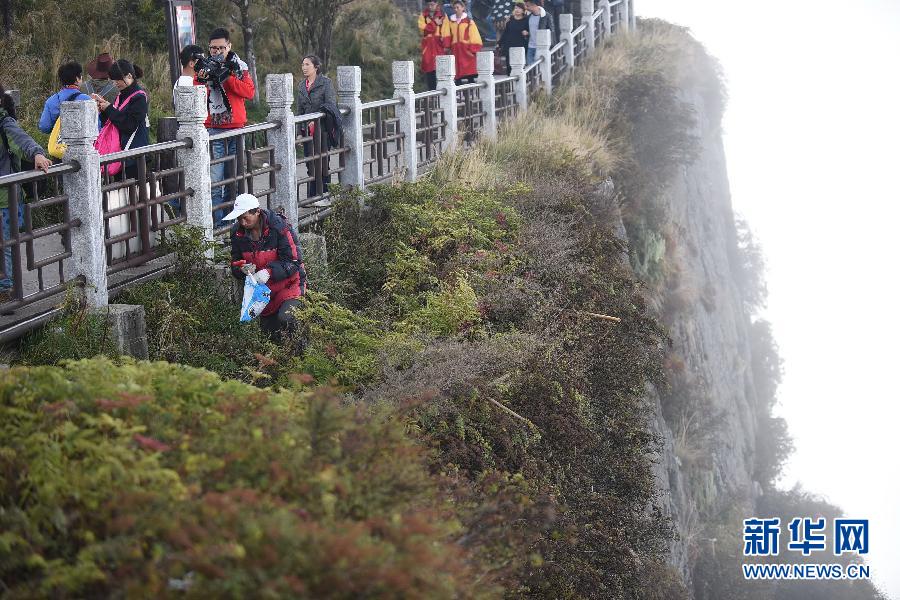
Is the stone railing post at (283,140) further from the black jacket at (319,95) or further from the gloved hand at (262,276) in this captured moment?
the gloved hand at (262,276)

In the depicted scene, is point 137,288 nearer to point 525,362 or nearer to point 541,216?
point 525,362

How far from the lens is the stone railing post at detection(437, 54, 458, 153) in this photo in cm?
1545

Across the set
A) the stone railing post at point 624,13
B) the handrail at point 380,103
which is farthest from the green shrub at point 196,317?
the stone railing post at point 624,13

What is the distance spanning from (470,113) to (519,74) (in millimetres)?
3066

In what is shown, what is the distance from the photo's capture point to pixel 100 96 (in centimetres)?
977

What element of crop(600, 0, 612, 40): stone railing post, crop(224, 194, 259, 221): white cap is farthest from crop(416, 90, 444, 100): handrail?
crop(600, 0, 612, 40): stone railing post

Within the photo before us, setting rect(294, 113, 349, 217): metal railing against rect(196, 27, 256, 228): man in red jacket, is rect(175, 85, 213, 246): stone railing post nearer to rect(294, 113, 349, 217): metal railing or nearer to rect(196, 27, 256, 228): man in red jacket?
rect(196, 27, 256, 228): man in red jacket

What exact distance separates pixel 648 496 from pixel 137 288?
15.1 ft

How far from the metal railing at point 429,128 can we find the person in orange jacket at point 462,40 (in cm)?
361

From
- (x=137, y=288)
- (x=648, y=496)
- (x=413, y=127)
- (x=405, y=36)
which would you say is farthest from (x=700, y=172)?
(x=137, y=288)

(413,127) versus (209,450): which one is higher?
(413,127)

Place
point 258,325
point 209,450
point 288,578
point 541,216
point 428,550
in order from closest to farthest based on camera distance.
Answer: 1. point 288,578
2. point 428,550
3. point 209,450
4. point 258,325
5. point 541,216

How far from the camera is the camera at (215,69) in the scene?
416 inches

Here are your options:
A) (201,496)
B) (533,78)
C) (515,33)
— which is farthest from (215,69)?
(515,33)
